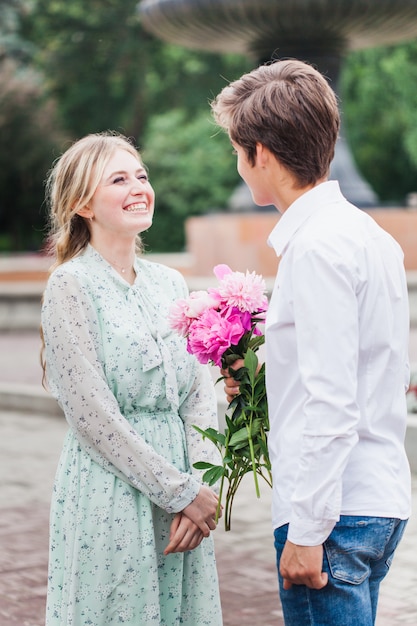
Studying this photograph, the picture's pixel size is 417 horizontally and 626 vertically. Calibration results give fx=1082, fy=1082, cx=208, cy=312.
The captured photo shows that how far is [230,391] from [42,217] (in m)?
37.1

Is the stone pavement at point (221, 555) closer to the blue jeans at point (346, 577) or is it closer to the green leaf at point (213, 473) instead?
the green leaf at point (213, 473)

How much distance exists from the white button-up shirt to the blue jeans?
37mm

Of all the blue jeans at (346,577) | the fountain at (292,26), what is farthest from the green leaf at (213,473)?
the fountain at (292,26)

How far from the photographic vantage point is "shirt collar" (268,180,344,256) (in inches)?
92.1

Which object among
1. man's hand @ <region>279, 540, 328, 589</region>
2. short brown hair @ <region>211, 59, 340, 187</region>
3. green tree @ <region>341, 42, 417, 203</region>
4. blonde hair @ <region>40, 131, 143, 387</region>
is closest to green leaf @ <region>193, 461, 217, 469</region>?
blonde hair @ <region>40, 131, 143, 387</region>

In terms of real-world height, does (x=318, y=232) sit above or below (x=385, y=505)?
above

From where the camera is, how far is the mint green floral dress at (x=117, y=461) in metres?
2.95

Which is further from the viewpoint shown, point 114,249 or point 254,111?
point 114,249

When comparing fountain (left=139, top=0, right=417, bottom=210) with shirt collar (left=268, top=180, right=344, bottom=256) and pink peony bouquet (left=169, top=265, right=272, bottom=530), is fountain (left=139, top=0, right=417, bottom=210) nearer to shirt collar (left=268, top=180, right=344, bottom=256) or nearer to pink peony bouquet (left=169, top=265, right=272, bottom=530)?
pink peony bouquet (left=169, top=265, right=272, bottom=530)

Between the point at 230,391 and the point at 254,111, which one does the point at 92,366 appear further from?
the point at 254,111

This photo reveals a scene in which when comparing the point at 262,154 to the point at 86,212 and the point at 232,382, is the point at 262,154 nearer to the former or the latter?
the point at 232,382

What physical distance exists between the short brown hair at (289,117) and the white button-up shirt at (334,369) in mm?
71

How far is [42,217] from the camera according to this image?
39.2m

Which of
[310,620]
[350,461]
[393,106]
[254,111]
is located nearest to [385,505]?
[350,461]
